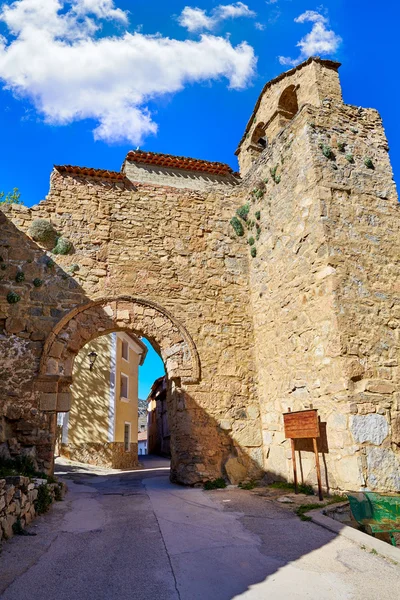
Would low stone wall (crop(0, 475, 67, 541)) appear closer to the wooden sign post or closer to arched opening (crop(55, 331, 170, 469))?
the wooden sign post

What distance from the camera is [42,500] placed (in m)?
5.74

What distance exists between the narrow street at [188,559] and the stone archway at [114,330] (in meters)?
2.87

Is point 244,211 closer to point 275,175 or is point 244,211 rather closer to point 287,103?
point 275,175

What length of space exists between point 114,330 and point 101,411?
831 cm

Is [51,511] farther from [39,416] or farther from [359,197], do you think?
[359,197]

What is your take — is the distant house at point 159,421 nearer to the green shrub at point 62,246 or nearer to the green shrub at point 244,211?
the green shrub at point 244,211

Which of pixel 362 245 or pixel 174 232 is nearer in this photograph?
pixel 362 245

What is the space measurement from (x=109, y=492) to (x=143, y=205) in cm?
628

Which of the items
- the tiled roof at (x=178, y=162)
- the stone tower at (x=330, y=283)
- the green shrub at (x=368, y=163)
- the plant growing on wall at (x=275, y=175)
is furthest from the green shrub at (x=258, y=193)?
the green shrub at (x=368, y=163)

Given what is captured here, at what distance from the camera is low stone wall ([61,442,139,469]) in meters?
14.8

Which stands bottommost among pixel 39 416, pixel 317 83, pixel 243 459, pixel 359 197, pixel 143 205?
pixel 243 459

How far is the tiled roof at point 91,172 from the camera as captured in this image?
10047 mm

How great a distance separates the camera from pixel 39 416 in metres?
7.88

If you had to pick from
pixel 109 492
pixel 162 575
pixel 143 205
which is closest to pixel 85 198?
pixel 143 205
